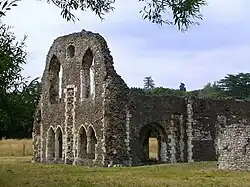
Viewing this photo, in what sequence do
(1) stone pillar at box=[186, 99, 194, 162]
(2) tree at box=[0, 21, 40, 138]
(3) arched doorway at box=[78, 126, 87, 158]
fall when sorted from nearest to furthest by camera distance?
(2) tree at box=[0, 21, 40, 138], (1) stone pillar at box=[186, 99, 194, 162], (3) arched doorway at box=[78, 126, 87, 158]

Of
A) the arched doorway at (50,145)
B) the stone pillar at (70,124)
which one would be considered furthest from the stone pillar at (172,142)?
the arched doorway at (50,145)

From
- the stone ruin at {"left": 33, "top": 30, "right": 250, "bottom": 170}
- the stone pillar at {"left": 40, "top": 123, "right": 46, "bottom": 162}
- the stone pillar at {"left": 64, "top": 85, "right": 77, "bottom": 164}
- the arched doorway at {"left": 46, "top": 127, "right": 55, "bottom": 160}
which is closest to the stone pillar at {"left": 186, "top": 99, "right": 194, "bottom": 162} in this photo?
the stone ruin at {"left": 33, "top": 30, "right": 250, "bottom": 170}

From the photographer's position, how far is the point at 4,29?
14.1 meters

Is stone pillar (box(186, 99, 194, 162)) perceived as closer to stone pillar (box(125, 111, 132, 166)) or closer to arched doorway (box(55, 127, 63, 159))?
stone pillar (box(125, 111, 132, 166))

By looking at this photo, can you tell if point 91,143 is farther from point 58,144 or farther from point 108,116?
point 58,144

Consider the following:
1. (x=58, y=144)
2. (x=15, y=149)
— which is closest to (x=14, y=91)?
(x=58, y=144)

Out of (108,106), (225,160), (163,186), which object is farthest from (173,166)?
(163,186)

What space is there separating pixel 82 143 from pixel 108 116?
401 cm

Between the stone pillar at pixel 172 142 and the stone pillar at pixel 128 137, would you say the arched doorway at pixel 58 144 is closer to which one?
the stone pillar at pixel 128 137

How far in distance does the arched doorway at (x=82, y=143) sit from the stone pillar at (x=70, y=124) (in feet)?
1.52

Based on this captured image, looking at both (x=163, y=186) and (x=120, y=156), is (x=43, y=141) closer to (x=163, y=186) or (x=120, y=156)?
(x=120, y=156)

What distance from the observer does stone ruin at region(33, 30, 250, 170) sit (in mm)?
30281

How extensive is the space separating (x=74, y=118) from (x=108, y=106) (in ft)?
13.8

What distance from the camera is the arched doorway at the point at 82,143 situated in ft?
109
